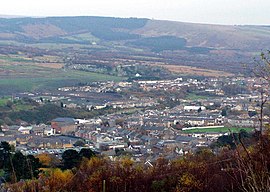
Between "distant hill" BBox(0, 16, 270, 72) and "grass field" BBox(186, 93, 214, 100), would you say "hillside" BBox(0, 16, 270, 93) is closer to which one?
"distant hill" BBox(0, 16, 270, 72)

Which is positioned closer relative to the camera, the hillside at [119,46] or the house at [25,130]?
the house at [25,130]

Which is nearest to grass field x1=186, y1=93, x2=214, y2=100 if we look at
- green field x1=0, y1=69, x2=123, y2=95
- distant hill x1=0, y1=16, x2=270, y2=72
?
green field x1=0, y1=69, x2=123, y2=95

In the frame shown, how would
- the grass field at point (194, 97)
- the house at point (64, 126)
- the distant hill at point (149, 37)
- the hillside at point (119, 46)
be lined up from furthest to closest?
1. the distant hill at point (149, 37)
2. the hillside at point (119, 46)
3. the grass field at point (194, 97)
4. the house at point (64, 126)

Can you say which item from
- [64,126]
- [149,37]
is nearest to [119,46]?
[149,37]

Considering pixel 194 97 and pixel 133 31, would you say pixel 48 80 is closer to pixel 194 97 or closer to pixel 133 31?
pixel 194 97

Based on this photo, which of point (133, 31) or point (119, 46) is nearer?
point (119, 46)

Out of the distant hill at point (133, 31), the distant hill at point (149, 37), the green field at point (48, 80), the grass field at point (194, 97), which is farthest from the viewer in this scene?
the distant hill at point (133, 31)

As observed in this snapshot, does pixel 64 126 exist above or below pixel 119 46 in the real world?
above

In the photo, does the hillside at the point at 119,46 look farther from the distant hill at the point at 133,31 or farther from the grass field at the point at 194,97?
the grass field at the point at 194,97

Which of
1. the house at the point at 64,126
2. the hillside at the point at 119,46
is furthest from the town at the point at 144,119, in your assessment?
the hillside at the point at 119,46

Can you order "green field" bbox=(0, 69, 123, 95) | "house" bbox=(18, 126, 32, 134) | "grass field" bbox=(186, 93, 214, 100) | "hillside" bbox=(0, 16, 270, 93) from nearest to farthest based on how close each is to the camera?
"house" bbox=(18, 126, 32, 134)
"grass field" bbox=(186, 93, 214, 100)
"green field" bbox=(0, 69, 123, 95)
"hillside" bbox=(0, 16, 270, 93)

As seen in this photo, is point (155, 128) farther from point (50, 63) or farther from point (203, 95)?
point (50, 63)
